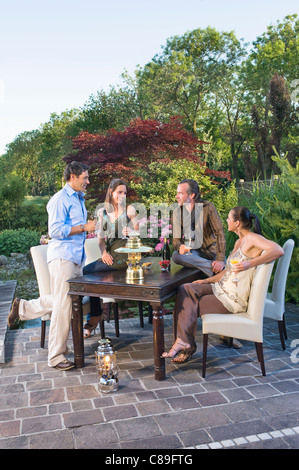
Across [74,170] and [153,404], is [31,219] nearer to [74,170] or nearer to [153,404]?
[74,170]

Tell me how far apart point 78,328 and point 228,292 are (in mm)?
1338

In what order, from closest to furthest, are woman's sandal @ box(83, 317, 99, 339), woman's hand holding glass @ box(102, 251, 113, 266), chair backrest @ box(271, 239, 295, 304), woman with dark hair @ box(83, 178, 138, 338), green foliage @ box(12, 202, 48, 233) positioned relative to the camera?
chair backrest @ box(271, 239, 295, 304)
woman's hand holding glass @ box(102, 251, 113, 266)
woman with dark hair @ box(83, 178, 138, 338)
woman's sandal @ box(83, 317, 99, 339)
green foliage @ box(12, 202, 48, 233)

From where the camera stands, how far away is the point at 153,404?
9.98ft

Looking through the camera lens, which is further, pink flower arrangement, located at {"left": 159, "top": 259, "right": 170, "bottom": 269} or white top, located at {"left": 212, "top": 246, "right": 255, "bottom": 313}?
pink flower arrangement, located at {"left": 159, "top": 259, "right": 170, "bottom": 269}

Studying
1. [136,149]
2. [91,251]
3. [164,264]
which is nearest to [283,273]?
[164,264]

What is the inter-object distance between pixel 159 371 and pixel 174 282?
733 mm

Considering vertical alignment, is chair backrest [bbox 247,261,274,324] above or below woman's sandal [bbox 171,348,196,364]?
above

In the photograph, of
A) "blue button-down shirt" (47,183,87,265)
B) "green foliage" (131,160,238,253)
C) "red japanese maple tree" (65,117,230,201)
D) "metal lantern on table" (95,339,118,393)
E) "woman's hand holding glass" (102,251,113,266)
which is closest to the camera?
"metal lantern on table" (95,339,118,393)

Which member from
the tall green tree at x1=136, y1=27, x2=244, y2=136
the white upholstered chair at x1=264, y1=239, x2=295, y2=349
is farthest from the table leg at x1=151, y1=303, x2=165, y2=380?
the tall green tree at x1=136, y1=27, x2=244, y2=136

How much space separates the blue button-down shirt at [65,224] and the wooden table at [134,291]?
247 mm

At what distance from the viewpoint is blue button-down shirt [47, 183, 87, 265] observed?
12.1 ft

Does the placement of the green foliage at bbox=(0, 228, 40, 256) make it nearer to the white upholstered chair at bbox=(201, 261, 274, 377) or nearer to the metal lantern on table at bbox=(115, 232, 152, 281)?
the metal lantern on table at bbox=(115, 232, 152, 281)

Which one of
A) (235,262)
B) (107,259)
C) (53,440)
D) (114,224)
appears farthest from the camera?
(114,224)

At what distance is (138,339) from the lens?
4.56 metres
